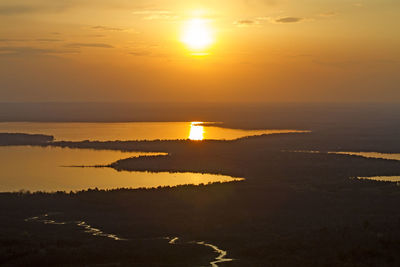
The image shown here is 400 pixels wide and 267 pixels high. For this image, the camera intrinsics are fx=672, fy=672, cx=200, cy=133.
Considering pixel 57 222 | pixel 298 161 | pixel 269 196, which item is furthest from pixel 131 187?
pixel 298 161

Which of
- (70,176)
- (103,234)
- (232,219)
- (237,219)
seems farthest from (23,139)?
(103,234)

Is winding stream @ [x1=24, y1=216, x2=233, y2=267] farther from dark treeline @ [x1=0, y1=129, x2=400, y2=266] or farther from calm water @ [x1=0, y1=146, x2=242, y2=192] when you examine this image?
calm water @ [x1=0, y1=146, x2=242, y2=192]

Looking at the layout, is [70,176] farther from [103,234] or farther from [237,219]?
[103,234]

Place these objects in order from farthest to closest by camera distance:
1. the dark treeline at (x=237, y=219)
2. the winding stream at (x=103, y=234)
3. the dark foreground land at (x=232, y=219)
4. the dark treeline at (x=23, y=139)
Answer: the dark treeline at (x=23, y=139), the dark treeline at (x=237, y=219), the dark foreground land at (x=232, y=219), the winding stream at (x=103, y=234)

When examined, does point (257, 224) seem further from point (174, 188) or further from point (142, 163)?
point (142, 163)

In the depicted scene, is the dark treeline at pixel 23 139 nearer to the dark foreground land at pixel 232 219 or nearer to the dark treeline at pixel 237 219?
the dark foreground land at pixel 232 219

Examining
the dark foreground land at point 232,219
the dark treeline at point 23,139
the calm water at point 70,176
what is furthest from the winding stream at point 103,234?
the dark treeline at point 23,139
